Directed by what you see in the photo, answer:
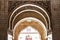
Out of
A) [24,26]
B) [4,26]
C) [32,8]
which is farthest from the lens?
[24,26]

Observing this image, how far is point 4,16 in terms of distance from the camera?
31.4 feet

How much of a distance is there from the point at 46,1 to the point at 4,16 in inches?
86.8

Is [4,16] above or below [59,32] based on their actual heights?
above

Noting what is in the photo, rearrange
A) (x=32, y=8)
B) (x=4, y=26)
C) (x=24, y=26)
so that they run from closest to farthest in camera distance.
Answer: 1. (x=4, y=26)
2. (x=32, y=8)
3. (x=24, y=26)

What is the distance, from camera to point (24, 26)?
667 inches

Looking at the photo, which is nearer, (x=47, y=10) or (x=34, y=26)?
(x=47, y=10)

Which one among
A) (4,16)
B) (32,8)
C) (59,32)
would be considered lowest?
(59,32)

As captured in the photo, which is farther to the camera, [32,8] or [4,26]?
[32,8]

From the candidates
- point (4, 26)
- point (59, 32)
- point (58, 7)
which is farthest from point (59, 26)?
point (4, 26)

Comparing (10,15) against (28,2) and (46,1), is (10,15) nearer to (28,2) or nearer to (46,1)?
(28,2)

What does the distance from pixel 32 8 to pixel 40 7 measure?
33.0 inches

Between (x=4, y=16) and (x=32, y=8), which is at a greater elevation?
(x=32, y=8)

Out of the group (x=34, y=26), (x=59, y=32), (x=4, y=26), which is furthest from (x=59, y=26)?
(x=34, y=26)

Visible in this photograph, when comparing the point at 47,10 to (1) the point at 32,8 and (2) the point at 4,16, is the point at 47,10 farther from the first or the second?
(2) the point at 4,16
